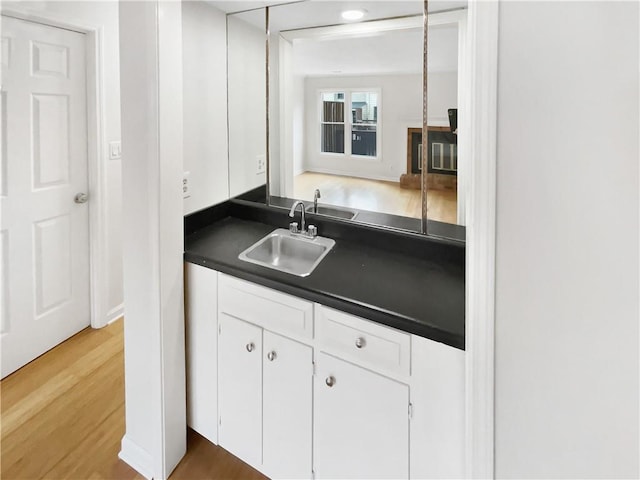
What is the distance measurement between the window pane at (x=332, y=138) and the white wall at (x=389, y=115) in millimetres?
32

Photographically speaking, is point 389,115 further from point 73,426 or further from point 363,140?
point 73,426

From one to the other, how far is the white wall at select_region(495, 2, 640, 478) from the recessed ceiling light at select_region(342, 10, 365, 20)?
1.12 metres

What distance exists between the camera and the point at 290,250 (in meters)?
1.97

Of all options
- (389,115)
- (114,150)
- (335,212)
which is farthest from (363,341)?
(114,150)

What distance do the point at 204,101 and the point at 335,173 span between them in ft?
2.38

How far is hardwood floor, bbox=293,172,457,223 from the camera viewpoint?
1.67m

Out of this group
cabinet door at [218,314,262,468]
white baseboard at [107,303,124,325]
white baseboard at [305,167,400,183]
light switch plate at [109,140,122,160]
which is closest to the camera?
cabinet door at [218,314,262,468]

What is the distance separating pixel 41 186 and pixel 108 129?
0.52 metres

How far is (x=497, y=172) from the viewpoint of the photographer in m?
0.81

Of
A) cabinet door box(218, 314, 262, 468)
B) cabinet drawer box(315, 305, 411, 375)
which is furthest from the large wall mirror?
cabinet door box(218, 314, 262, 468)

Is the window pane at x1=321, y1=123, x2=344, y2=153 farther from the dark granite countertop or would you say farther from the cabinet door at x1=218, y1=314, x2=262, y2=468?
the cabinet door at x1=218, y1=314, x2=262, y2=468

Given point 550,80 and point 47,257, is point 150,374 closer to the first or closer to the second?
point 47,257

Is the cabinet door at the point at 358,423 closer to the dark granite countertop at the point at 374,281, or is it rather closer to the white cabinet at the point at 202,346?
the dark granite countertop at the point at 374,281

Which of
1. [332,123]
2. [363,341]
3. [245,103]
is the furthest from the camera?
[245,103]
